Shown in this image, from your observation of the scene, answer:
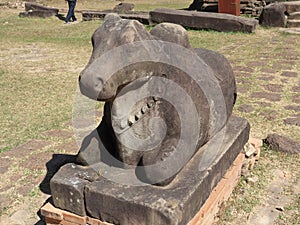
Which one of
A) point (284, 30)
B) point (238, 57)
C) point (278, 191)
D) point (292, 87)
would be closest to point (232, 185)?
point (278, 191)

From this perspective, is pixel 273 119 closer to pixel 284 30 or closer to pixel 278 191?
pixel 278 191

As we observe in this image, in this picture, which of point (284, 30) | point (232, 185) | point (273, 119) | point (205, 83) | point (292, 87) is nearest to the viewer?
point (205, 83)

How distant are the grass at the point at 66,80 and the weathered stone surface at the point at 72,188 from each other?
0.98 meters

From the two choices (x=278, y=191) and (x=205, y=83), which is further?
(x=278, y=191)

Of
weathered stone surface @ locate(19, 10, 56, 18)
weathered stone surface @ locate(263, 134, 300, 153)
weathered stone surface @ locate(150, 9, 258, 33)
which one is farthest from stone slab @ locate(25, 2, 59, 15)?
weathered stone surface @ locate(263, 134, 300, 153)

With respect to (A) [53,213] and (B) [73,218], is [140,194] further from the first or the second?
(A) [53,213]

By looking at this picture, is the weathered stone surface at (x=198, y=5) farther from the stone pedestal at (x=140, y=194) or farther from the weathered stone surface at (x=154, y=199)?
the weathered stone surface at (x=154, y=199)

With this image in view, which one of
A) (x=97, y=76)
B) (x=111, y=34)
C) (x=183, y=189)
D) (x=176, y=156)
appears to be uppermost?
(x=111, y=34)

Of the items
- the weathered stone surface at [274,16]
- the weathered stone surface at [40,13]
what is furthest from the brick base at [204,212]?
the weathered stone surface at [40,13]

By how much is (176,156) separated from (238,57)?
575 centimetres

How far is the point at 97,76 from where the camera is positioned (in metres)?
2.01

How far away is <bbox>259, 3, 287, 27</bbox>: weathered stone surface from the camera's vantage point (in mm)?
10219

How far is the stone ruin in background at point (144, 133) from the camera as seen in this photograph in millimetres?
2102

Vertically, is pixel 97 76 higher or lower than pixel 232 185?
higher
